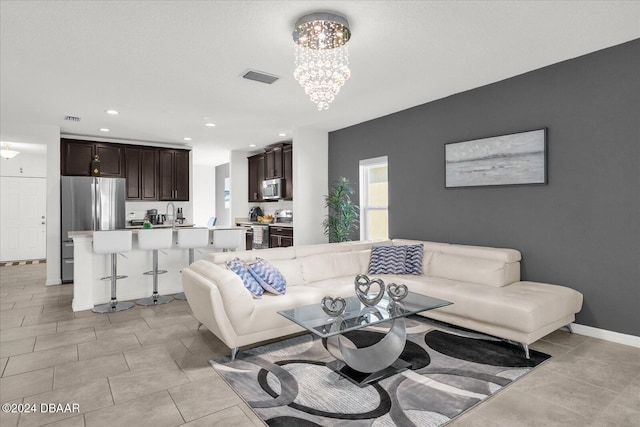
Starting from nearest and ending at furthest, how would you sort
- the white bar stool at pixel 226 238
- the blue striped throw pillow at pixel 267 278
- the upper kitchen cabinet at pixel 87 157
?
the blue striped throw pillow at pixel 267 278 < the white bar stool at pixel 226 238 < the upper kitchen cabinet at pixel 87 157

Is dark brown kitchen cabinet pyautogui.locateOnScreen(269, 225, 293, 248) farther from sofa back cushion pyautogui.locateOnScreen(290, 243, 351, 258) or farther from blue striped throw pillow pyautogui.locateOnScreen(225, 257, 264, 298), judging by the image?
blue striped throw pillow pyautogui.locateOnScreen(225, 257, 264, 298)

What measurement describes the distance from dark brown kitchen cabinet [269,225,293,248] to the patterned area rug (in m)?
3.72

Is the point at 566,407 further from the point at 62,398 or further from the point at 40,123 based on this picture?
the point at 40,123

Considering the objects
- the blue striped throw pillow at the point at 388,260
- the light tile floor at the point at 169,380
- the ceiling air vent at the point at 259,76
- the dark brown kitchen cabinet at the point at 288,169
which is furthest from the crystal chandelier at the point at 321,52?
the dark brown kitchen cabinet at the point at 288,169

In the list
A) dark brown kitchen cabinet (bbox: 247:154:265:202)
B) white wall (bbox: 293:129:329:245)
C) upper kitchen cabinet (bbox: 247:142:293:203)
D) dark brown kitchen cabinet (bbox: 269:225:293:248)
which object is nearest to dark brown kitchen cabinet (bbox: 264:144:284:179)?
upper kitchen cabinet (bbox: 247:142:293:203)

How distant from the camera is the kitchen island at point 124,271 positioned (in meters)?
4.62

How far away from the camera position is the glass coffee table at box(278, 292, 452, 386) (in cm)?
259

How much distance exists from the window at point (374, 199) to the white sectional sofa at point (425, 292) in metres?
1.37

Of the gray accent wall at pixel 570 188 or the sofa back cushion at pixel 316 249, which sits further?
the sofa back cushion at pixel 316 249

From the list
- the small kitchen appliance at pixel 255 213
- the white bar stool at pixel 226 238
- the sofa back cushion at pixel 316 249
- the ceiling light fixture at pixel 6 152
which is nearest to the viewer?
the sofa back cushion at pixel 316 249

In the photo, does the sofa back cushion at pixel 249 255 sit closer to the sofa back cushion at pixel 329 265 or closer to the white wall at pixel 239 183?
the sofa back cushion at pixel 329 265

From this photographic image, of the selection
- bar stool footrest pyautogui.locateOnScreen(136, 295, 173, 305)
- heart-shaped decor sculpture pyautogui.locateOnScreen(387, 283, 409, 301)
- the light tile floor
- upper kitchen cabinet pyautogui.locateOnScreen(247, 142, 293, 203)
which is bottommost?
the light tile floor

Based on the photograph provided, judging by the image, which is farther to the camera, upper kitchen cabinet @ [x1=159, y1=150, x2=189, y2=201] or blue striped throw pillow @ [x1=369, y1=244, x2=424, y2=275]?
upper kitchen cabinet @ [x1=159, y1=150, x2=189, y2=201]

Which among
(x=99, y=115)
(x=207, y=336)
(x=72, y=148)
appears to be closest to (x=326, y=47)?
(x=207, y=336)
